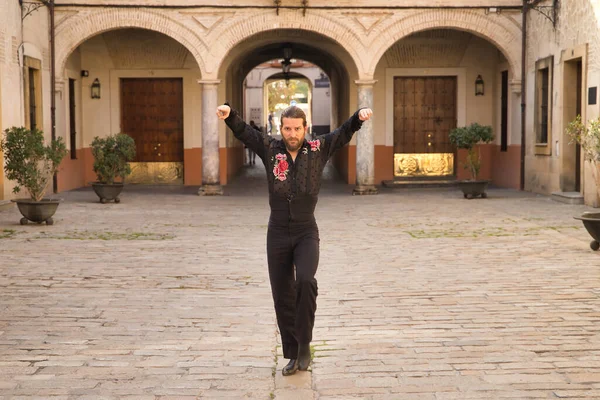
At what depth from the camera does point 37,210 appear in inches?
489

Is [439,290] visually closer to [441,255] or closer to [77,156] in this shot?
[441,255]

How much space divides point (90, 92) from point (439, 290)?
15.3 metres

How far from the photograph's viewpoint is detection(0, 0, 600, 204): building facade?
53.7ft

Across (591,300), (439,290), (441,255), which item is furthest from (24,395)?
(441,255)

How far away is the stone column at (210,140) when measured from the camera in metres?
18.3

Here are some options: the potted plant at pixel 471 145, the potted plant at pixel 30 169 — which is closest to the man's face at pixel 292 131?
the potted plant at pixel 30 169

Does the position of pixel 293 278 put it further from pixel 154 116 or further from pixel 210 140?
pixel 154 116

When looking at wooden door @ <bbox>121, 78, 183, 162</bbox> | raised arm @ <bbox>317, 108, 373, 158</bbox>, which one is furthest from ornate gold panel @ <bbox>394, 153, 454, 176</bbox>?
raised arm @ <bbox>317, 108, 373, 158</bbox>

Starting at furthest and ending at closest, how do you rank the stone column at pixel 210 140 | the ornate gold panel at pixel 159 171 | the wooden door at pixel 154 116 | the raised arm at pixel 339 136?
1. the ornate gold panel at pixel 159 171
2. the wooden door at pixel 154 116
3. the stone column at pixel 210 140
4. the raised arm at pixel 339 136

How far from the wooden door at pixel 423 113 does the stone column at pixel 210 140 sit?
526 centimetres

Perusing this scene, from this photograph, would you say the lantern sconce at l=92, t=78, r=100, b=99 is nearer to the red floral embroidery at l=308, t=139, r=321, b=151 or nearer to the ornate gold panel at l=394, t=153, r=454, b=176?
the ornate gold panel at l=394, t=153, r=454, b=176

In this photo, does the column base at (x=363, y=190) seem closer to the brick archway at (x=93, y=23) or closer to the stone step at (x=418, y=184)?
the stone step at (x=418, y=184)

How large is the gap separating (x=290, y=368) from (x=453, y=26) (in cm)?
1435

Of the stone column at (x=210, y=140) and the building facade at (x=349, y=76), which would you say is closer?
the building facade at (x=349, y=76)
